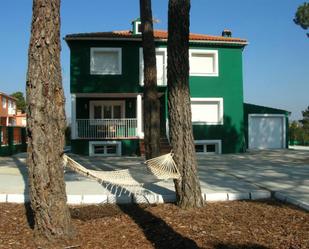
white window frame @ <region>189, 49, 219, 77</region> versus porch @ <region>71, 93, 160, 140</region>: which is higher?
white window frame @ <region>189, 49, 219, 77</region>

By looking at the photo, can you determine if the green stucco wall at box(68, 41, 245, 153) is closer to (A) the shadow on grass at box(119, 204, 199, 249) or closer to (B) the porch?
(B) the porch

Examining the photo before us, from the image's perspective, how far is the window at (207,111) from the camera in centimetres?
2481

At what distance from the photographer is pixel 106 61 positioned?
23922 mm

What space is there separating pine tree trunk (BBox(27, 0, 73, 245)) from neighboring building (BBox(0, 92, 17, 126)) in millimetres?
57212

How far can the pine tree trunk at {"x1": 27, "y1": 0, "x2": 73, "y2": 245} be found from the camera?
5648 millimetres

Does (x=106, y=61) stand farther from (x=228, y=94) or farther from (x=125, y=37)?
(x=228, y=94)

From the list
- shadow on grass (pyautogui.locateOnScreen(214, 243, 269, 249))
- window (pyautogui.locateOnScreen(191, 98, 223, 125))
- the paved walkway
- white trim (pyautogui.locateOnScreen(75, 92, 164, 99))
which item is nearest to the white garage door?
window (pyautogui.locateOnScreen(191, 98, 223, 125))

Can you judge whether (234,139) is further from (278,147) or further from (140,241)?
(140,241)

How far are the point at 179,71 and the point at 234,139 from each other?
1814cm

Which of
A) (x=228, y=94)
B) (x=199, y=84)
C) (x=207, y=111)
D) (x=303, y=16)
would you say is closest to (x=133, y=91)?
(x=199, y=84)

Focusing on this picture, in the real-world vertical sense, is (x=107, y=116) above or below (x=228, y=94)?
below

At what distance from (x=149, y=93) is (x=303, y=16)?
2090 cm

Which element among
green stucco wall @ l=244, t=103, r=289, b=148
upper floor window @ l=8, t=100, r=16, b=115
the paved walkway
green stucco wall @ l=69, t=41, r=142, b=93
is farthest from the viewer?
upper floor window @ l=8, t=100, r=16, b=115

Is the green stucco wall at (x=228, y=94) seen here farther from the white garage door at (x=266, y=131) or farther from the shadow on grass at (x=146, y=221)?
the shadow on grass at (x=146, y=221)
